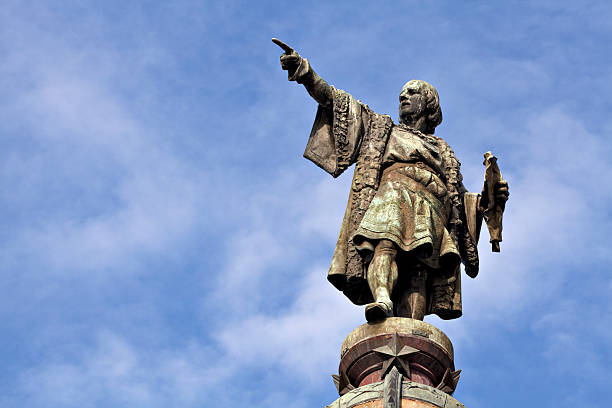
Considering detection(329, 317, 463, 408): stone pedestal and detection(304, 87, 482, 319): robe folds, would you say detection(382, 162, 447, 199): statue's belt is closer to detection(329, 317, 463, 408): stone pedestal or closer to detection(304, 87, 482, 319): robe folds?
detection(304, 87, 482, 319): robe folds

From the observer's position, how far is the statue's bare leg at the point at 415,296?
14.1 meters

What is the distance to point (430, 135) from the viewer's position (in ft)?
52.2

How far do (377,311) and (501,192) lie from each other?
3082mm

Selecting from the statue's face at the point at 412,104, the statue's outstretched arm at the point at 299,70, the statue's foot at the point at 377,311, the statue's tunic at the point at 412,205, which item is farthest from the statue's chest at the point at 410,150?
the statue's foot at the point at 377,311

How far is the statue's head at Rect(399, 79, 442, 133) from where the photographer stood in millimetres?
15969

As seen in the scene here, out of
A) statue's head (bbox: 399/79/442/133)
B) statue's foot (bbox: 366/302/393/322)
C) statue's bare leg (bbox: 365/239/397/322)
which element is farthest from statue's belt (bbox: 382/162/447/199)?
statue's foot (bbox: 366/302/393/322)

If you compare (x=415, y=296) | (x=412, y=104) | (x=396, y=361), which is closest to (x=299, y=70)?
(x=412, y=104)

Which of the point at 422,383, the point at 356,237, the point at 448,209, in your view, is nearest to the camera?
the point at 422,383

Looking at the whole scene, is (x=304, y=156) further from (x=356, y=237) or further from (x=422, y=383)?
(x=422, y=383)

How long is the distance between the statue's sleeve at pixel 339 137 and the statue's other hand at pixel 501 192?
6.48 feet

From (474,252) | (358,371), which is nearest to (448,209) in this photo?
(474,252)

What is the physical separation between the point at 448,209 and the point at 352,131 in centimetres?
169

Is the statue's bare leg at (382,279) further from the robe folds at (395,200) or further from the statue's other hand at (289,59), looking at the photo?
the statue's other hand at (289,59)

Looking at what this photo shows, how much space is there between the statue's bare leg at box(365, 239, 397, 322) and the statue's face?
106 inches
